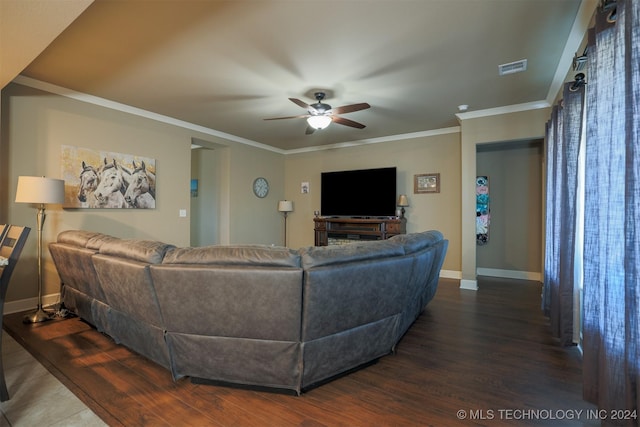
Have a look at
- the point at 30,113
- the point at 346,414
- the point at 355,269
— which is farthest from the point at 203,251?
the point at 30,113

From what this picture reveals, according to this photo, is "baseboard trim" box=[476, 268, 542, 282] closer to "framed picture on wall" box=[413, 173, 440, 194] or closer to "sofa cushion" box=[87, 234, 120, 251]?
"framed picture on wall" box=[413, 173, 440, 194]

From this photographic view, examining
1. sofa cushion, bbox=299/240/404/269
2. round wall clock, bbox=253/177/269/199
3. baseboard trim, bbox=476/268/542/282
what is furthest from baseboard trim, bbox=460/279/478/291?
round wall clock, bbox=253/177/269/199

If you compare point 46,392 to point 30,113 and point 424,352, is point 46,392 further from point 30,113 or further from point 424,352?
point 30,113

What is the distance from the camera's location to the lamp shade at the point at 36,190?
9.61 ft

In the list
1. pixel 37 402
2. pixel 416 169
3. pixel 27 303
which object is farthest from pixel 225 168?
pixel 37 402

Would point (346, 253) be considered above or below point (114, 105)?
below

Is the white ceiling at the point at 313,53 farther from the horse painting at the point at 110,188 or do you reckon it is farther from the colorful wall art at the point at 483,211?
the colorful wall art at the point at 483,211

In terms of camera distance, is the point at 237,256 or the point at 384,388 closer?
the point at 237,256

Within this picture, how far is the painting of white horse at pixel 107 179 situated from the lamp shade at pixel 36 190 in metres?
0.79

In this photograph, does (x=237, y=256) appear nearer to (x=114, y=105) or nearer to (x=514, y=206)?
(x=114, y=105)

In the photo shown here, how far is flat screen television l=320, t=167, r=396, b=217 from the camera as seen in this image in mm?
5785

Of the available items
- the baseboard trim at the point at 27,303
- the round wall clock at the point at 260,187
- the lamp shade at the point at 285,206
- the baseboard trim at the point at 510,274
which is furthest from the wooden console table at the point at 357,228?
the baseboard trim at the point at 27,303

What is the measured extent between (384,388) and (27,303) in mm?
4174

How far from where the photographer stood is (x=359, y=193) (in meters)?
6.10
